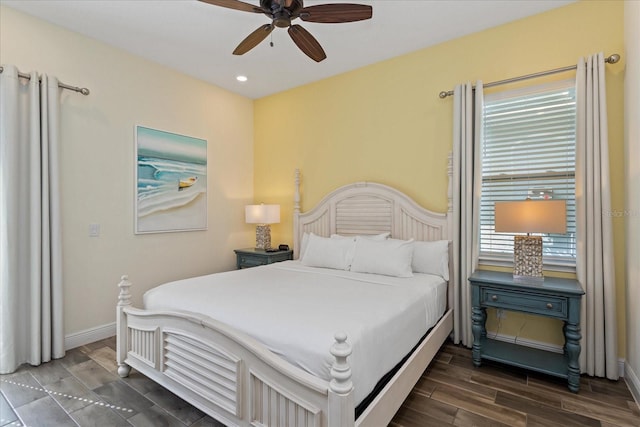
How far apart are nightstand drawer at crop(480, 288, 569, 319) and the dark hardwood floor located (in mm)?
513

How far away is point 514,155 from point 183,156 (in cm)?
348

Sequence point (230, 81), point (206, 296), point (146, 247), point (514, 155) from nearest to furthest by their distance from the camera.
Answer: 1. point (206, 296)
2. point (514, 155)
3. point (146, 247)
4. point (230, 81)

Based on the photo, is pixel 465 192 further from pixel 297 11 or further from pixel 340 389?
pixel 340 389

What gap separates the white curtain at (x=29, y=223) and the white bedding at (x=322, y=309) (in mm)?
1071

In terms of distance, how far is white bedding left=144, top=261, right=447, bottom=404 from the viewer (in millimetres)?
1555

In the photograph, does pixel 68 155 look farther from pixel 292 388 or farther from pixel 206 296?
pixel 292 388

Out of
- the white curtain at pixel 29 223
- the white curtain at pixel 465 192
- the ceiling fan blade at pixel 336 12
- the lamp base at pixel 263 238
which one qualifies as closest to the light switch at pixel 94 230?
the white curtain at pixel 29 223

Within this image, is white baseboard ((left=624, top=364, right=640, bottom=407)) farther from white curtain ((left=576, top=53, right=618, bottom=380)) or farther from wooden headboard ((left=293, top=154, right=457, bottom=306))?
wooden headboard ((left=293, top=154, right=457, bottom=306))

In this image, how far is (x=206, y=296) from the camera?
219 centimetres

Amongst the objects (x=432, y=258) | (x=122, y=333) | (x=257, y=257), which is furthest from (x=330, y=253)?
(x=122, y=333)

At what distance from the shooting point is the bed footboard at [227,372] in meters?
1.34

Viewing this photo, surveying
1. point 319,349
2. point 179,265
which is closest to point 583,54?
point 319,349

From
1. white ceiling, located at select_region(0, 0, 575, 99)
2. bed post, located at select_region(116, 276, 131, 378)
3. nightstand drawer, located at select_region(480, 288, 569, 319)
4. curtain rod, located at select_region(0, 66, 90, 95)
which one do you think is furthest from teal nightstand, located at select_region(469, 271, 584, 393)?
curtain rod, located at select_region(0, 66, 90, 95)

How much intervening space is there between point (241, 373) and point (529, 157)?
2813 mm
